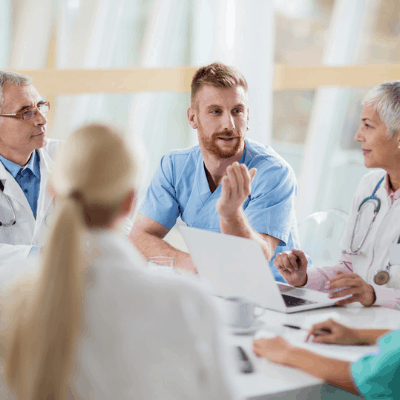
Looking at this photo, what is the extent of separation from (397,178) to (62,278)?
1406 millimetres

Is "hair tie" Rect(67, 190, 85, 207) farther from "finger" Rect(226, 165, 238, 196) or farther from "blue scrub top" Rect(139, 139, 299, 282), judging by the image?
"blue scrub top" Rect(139, 139, 299, 282)

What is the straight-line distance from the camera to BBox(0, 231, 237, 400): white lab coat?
0.69 meters

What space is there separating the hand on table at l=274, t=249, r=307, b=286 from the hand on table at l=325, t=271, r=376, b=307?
7.2 inches

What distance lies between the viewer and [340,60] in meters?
4.42

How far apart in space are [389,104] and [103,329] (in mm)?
1389

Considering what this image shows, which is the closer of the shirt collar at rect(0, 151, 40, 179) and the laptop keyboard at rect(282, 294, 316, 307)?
the laptop keyboard at rect(282, 294, 316, 307)

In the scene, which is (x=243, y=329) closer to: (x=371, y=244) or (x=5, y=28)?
(x=371, y=244)

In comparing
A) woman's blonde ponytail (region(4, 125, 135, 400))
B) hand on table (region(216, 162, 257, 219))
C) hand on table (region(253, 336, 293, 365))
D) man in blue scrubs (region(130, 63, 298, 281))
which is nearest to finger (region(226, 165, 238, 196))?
hand on table (region(216, 162, 257, 219))

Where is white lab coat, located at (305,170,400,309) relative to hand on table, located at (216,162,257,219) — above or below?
below

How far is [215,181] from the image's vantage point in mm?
2215

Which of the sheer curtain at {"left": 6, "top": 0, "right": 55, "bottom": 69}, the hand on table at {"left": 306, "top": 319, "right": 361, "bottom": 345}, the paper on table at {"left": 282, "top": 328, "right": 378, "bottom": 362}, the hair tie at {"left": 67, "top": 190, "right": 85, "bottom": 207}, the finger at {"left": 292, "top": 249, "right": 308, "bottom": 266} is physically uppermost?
the sheer curtain at {"left": 6, "top": 0, "right": 55, "bottom": 69}

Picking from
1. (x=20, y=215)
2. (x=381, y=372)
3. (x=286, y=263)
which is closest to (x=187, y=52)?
(x=20, y=215)

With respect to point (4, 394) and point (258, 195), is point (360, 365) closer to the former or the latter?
point (4, 394)

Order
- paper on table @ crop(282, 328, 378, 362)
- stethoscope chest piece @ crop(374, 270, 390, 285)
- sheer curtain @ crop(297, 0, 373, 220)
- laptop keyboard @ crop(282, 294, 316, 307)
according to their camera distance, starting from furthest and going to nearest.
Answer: sheer curtain @ crop(297, 0, 373, 220)
stethoscope chest piece @ crop(374, 270, 390, 285)
laptop keyboard @ crop(282, 294, 316, 307)
paper on table @ crop(282, 328, 378, 362)
